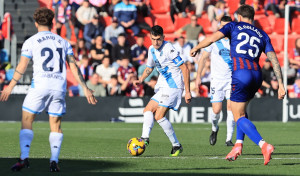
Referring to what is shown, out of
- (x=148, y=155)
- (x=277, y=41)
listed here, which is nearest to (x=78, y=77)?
(x=148, y=155)

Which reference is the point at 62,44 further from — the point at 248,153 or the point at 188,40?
the point at 188,40

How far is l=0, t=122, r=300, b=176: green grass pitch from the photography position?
8852 millimetres

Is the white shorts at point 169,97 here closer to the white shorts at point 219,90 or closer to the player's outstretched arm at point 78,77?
the white shorts at point 219,90

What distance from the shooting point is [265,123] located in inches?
866

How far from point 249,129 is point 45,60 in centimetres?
297

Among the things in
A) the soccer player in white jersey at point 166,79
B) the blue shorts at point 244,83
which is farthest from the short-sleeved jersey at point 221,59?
the blue shorts at point 244,83

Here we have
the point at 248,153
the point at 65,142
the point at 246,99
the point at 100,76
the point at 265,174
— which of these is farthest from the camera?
the point at 100,76

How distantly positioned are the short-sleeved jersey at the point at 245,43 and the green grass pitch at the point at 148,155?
143 centimetres

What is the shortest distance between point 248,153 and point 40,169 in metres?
4.23

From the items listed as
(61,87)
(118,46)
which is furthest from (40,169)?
(118,46)

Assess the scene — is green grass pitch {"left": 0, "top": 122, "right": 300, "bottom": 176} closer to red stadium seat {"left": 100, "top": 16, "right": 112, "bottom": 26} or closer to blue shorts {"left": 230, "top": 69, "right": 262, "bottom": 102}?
blue shorts {"left": 230, "top": 69, "right": 262, "bottom": 102}

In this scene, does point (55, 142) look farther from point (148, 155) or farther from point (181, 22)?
point (181, 22)

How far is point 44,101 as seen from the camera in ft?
28.2

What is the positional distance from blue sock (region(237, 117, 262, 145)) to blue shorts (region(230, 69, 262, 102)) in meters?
0.32
